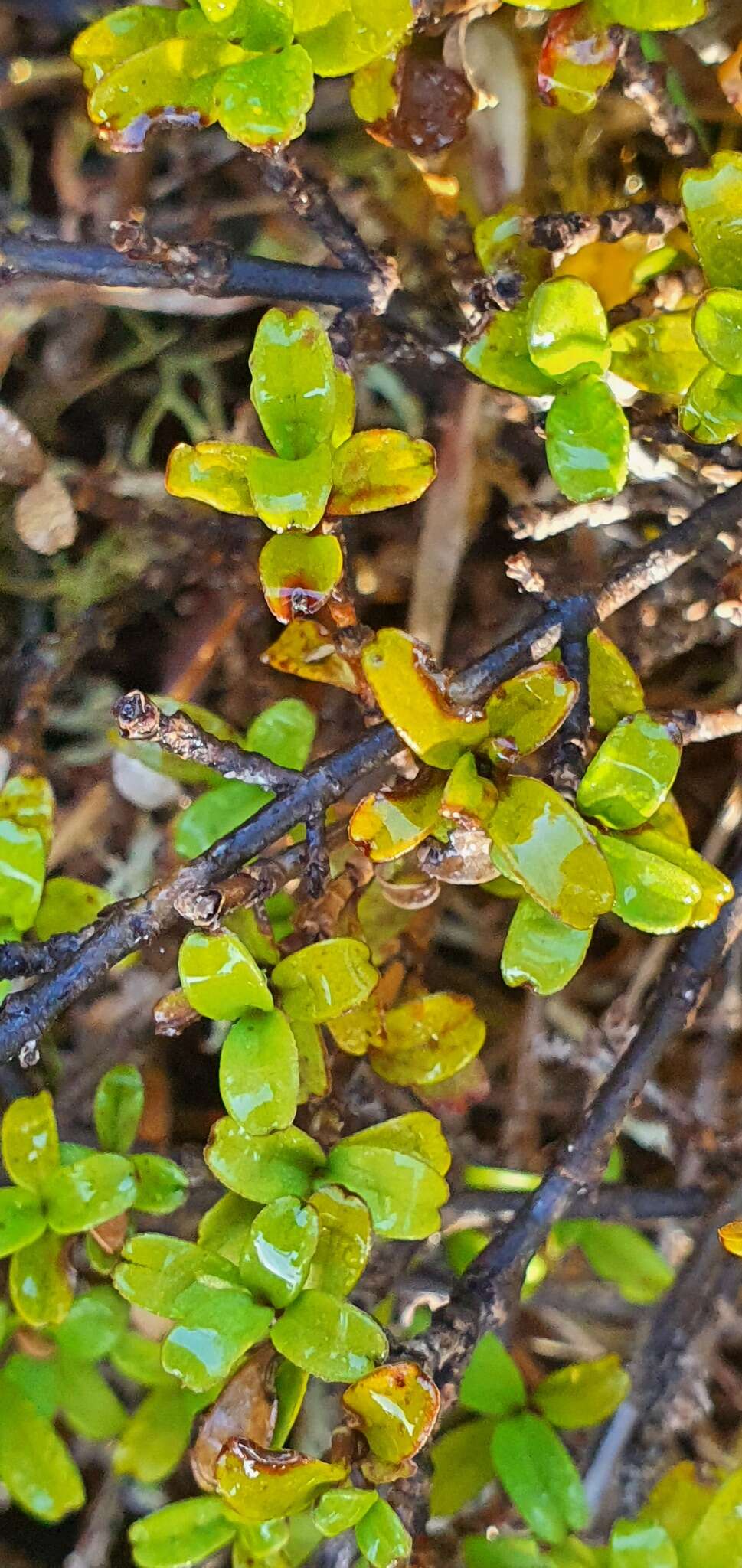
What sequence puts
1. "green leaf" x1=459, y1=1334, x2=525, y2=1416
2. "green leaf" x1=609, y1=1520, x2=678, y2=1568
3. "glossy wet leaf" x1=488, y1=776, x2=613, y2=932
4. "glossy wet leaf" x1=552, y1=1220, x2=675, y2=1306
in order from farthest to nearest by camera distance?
"glossy wet leaf" x1=552, y1=1220, x2=675, y2=1306
"green leaf" x1=459, y1=1334, x2=525, y2=1416
"green leaf" x1=609, y1=1520, x2=678, y2=1568
"glossy wet leaf" x1=488, y1=776, x2=613, y2=932

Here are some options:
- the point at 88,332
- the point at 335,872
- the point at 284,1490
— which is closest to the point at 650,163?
the point at 88,332

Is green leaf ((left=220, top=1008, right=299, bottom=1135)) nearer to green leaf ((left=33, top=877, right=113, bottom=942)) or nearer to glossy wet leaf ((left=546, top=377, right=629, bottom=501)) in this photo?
green leaf ((left=33, top=877, right=113, bottom=942))

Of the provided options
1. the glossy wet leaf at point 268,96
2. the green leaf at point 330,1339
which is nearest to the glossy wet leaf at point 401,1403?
the green leaf at point 330,1339

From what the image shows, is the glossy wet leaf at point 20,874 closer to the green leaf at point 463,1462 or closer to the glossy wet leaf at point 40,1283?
the glossy wet leaf at point 40,1283

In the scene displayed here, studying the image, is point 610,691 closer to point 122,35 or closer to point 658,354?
point 658,354

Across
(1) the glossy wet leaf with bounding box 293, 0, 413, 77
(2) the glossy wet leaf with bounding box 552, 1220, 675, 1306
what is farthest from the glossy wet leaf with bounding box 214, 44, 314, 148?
(2) the glossy wet leaf with bounding box 552, 1220, 675, 1306
